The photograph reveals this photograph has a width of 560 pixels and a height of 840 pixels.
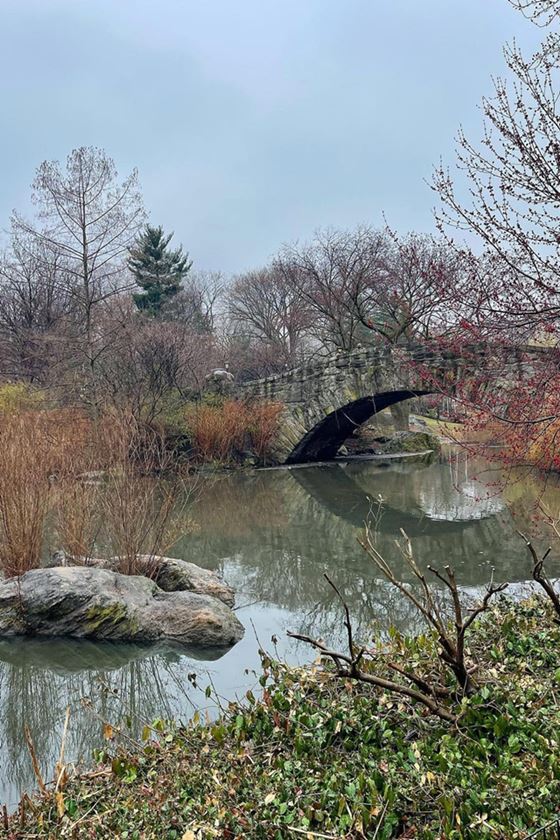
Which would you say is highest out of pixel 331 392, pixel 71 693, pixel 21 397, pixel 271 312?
pixel 271 312

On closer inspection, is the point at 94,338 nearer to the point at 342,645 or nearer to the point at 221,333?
the point at 342,645

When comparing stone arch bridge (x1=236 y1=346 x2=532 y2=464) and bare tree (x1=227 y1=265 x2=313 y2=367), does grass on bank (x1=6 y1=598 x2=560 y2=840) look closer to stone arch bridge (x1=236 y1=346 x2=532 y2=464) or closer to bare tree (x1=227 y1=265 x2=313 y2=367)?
stone arch bridge (x1=236 y1=346 x2=532 y2=464)

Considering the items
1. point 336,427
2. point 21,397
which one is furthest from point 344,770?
point 336,427

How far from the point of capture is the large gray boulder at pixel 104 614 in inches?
215

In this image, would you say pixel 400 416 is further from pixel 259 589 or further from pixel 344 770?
pixel 344 770

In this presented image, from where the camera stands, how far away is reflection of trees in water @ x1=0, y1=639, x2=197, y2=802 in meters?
3.83

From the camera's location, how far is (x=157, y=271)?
98.4ft

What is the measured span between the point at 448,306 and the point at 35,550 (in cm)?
434

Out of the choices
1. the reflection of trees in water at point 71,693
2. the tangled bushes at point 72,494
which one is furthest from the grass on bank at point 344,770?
the tangled bushes at point 72,494

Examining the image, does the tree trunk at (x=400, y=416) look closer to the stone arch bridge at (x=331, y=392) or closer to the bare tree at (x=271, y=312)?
the stone arch bridge at (x=331, y=392)

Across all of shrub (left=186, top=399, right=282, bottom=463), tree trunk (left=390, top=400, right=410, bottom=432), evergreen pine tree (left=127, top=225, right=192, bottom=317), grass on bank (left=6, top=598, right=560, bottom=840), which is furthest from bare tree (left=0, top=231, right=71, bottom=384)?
grass on bank (left=6, top=598, right=560, bottom=840)

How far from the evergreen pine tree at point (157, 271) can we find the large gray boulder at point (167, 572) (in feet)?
73.0

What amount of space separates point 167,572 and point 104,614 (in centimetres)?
122

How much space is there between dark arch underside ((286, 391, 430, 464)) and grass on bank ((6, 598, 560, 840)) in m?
13.4
